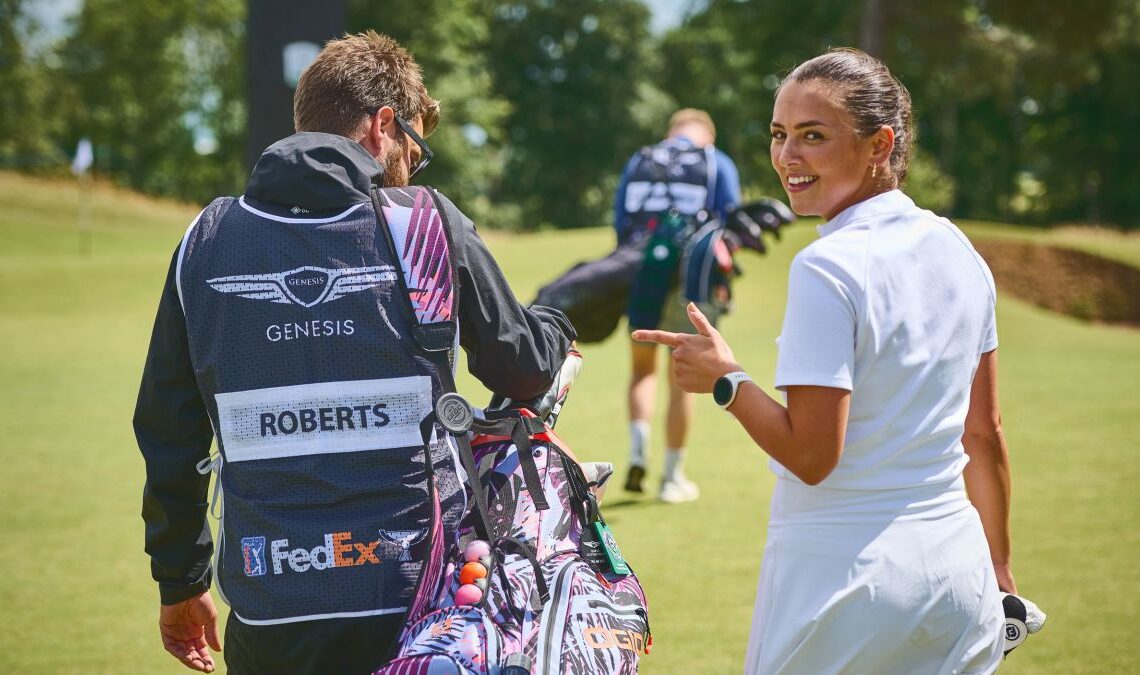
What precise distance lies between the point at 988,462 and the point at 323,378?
1.52 meters

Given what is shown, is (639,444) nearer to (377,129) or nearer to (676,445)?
(676,445)

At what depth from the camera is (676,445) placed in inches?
293

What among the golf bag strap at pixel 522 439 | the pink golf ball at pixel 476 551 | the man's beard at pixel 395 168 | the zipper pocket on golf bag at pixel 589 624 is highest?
the man's beard at pixel 395 168

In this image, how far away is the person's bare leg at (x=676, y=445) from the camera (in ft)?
24.2

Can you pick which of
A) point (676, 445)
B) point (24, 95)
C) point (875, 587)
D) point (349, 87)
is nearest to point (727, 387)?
point (875, 587)

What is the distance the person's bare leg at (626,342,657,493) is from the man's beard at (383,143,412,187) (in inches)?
185

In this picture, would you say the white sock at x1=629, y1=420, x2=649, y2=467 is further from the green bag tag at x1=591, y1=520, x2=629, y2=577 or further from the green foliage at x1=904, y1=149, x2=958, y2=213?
the green foliage at x1=904, y1=149, x2=958, y2=213

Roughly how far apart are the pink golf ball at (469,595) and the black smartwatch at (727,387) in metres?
0.62

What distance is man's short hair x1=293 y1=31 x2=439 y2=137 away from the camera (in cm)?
255

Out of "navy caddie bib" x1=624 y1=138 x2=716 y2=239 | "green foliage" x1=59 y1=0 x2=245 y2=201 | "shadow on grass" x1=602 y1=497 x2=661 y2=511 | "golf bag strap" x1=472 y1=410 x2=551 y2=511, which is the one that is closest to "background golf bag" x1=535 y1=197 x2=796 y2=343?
"navy caddie bib" x1=624 y1=138 x2=716 y2=239

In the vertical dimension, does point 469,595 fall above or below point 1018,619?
above

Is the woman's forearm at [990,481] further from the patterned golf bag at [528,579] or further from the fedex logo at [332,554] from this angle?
the fedex logo at [332,554]

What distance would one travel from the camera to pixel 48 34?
62.1m

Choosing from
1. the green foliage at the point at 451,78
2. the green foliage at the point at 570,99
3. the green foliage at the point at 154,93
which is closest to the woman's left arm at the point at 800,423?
the green foliage at the point at 451,78
